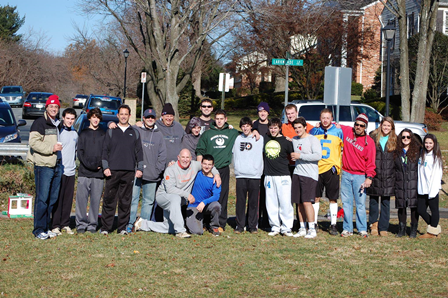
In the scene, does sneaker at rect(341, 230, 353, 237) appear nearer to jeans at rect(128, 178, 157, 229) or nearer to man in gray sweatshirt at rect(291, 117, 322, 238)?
man in gray sweatshirt at rect(291, 117, 322, 238)

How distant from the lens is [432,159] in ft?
29.2

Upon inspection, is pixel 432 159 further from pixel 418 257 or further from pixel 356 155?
pixel 418 257

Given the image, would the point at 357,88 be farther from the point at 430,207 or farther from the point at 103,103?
the point at 430,207

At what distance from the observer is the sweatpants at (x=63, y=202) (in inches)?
335

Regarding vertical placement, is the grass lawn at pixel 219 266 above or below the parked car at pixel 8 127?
below

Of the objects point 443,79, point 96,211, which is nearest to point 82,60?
point 443,79

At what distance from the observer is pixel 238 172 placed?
9.14 meters

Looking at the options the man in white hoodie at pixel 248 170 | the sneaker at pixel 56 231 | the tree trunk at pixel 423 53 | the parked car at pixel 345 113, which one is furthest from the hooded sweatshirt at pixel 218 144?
the tree trunk at pixel 423 53

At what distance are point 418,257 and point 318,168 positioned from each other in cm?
216

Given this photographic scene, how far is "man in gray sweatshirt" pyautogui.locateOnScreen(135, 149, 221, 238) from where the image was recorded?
861cm

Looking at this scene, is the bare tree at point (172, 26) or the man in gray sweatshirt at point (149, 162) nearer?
the man in gray sweatshirt at point (149, 162)

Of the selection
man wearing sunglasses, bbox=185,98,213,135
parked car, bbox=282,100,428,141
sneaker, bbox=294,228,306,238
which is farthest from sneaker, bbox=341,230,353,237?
parked car, bbox=282,100,428,141

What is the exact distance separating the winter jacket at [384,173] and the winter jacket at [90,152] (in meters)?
4.58

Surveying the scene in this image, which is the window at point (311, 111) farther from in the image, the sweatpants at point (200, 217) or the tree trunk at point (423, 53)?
the sweatpants at point (200, 217)
